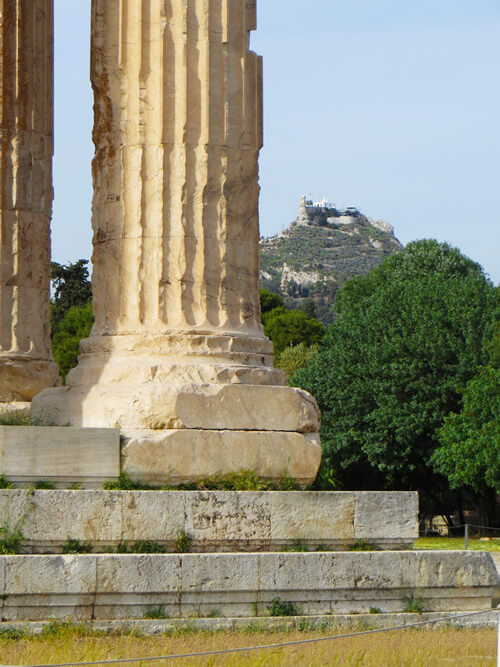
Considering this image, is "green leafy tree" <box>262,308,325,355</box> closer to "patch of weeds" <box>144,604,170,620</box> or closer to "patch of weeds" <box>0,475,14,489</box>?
"patch of weeds" <box>0,475,14,489</box>

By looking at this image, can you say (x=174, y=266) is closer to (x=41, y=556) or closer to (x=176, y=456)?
(x=176, y=456)

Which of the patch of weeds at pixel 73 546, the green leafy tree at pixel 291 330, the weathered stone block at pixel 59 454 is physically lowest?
the patch of weeds at pixel 73 546

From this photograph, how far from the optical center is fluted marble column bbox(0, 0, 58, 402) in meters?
21.5

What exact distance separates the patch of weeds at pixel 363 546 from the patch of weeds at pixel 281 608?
51.1 inches

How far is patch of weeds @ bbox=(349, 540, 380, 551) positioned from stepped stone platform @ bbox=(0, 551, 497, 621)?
40cm

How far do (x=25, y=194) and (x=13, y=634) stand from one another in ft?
32.0

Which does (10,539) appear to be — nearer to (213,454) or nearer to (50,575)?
(50,575)

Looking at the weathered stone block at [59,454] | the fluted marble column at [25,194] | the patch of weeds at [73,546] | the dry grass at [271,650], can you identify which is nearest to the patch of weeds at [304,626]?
the dry grass at [271,650]

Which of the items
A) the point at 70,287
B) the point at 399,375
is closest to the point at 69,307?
the point at 70,287

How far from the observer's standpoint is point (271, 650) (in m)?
13.5

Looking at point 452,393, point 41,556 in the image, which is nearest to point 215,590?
point 41,556

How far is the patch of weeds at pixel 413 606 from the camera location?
1583cm

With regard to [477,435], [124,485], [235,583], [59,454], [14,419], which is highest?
[477,435]

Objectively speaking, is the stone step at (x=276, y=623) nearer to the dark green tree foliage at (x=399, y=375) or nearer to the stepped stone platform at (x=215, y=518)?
the stepped stone platform at (x=215, y=518)
